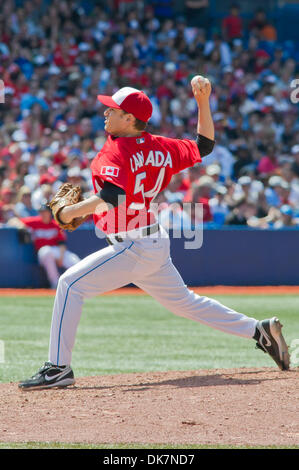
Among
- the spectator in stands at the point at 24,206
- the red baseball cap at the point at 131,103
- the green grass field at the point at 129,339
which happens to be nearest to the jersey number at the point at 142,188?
the red baseball cap at the point at 131,103

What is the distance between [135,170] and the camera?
5.38 m

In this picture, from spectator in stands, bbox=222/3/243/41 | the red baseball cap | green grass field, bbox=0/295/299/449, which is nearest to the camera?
the red baseball cap

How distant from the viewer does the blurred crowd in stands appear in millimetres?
14359

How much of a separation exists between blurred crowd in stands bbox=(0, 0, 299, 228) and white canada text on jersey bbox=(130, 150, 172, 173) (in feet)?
24.8

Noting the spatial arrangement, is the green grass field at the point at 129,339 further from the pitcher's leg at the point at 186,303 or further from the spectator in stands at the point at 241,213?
the spectator in stands at the point at 241,213

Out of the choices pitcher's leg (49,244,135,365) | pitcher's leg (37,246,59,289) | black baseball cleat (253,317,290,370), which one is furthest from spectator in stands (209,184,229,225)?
pitcher's leg (49,244,135,365)

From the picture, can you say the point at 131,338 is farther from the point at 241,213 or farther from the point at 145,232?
the point at 241,213

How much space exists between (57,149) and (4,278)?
3.38m

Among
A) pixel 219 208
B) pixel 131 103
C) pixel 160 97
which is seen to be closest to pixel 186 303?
pixel 131 103

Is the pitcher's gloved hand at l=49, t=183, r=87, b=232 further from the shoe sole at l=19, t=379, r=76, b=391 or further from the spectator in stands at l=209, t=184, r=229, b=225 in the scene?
the spectator in stands at l=209, t=184, r=229, b=225

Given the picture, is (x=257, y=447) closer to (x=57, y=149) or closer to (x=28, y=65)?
(x=57, y=149)

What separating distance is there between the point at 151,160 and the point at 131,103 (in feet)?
1.34

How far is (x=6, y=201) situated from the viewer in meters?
13.5

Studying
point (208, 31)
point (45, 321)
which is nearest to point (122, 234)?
point (45, 321)
